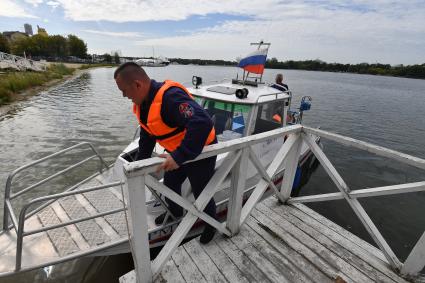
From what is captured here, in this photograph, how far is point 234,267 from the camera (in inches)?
110

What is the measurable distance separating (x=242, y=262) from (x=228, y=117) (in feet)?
9.87

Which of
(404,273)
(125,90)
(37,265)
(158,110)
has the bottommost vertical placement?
(37,265)

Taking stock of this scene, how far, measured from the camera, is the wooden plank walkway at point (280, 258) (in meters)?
2.71

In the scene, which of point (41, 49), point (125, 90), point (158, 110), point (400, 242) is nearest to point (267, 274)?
point (158, 110)

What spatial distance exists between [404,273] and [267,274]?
59.7 inches

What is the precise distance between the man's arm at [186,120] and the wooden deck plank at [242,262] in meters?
1.54

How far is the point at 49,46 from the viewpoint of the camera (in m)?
82.8

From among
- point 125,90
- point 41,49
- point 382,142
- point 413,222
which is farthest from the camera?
point 41,49

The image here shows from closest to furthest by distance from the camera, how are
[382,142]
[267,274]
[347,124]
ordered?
1. [267,274]
2. [382,142]
3. [347,124]

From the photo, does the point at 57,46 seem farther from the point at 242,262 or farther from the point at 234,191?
the point at 242,262

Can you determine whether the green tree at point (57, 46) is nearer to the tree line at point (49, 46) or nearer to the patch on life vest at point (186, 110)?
the tree line at point (49, 46)

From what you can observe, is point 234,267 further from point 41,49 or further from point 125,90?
point 41,49

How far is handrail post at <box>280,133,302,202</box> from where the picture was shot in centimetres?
364

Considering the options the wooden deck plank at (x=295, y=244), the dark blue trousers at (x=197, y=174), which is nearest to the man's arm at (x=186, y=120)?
the dark blue trousers at (x=197, y=174)
